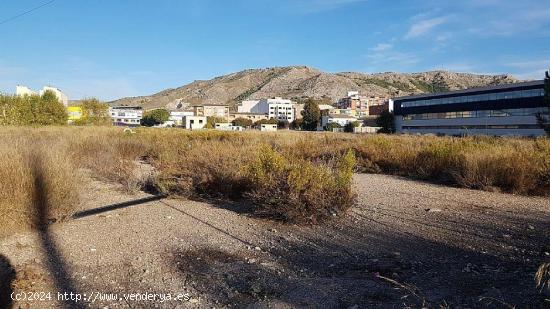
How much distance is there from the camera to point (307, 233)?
247 inches

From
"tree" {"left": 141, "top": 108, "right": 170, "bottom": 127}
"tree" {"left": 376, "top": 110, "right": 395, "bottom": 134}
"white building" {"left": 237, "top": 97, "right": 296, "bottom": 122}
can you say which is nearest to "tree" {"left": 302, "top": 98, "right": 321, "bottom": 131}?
"tree" {"left": 376, "top": 110, "right": 395, "bottom": 134}

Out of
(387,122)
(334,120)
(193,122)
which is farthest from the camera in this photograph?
(334,120)

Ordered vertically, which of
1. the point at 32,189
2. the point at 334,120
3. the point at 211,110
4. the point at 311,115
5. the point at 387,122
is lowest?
the point at 32,189

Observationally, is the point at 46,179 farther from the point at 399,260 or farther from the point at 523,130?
the point at 523,130

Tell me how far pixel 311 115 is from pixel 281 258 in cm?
9799

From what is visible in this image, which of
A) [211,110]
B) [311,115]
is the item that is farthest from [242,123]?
[211,110]

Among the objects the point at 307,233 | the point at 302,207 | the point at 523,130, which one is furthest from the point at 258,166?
the point at 523,130

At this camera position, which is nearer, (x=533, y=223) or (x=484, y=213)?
(x=533, y=223)

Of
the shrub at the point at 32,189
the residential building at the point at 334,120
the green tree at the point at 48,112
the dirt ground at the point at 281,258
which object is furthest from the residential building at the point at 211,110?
the dirt ground at the point at 281,258

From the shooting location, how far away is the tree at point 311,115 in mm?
101675

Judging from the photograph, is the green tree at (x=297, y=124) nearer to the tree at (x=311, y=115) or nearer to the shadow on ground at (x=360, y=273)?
the tree at (x=311, y=115)

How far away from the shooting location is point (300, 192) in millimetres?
6984

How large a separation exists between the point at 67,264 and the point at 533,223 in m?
6.87

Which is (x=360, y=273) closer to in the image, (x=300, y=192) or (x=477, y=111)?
(x=300, y=192)
